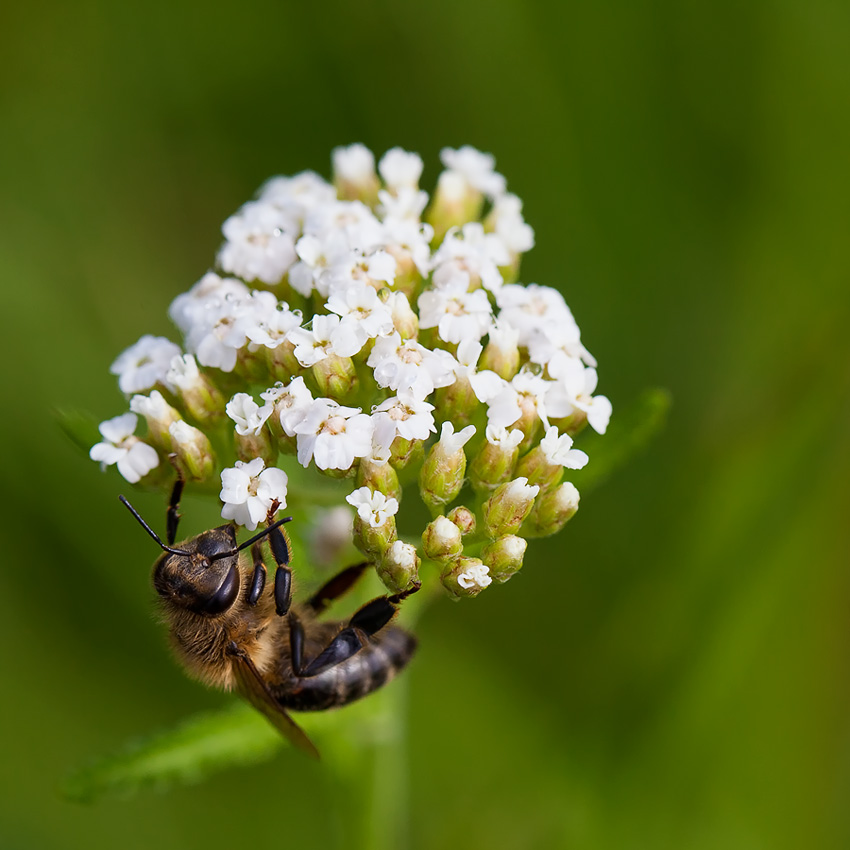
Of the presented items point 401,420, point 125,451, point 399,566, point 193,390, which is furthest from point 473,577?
point 125,451

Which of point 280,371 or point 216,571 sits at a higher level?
point 280,371

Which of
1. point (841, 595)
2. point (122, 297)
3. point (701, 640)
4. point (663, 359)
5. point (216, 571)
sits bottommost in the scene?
point (841, 595)

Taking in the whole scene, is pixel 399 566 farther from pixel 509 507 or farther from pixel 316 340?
pixel 316 340

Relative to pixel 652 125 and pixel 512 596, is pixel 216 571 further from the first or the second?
pixel 652 125

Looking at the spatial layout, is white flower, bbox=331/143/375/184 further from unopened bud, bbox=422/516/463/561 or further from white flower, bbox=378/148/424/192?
unopened bud, bbox=422/516/463/561

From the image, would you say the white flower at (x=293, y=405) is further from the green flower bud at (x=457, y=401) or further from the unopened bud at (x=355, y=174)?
the unopened bud at (x=355, y=174)

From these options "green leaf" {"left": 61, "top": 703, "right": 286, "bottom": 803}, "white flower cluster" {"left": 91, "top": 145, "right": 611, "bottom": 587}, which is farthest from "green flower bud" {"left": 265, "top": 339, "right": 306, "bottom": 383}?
"green leaf" {"left": 61, "top": 703, "right": 286, "bottom": 803}

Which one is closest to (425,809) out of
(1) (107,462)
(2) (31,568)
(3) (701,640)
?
(3) (701,640)
